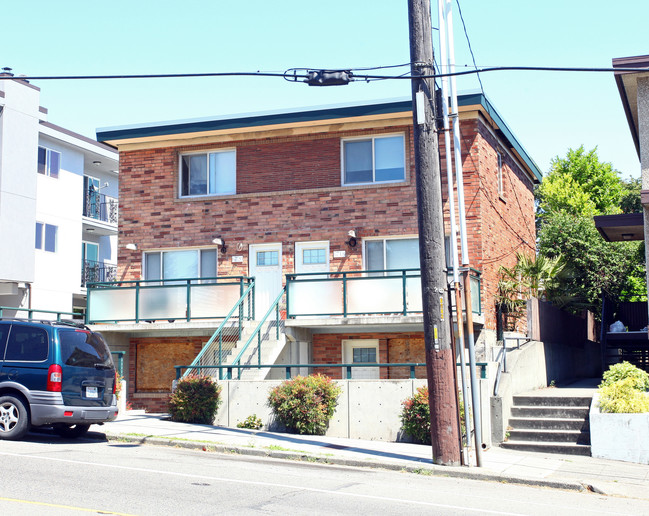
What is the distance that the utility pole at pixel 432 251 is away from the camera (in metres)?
12.5

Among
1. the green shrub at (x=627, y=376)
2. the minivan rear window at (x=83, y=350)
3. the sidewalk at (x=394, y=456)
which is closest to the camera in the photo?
the sidewalk at (x=394, y=456)

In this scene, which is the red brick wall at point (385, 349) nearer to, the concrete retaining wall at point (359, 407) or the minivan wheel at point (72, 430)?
the concrete retaining wall at point (359, 407)

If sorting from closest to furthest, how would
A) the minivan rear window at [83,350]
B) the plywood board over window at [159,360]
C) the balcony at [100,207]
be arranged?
the minivan rear window at [83,350], the plywood board over window at [159,360], the balcony at [100,207]

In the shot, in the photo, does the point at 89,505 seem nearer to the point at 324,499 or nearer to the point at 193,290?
the point at 324,499

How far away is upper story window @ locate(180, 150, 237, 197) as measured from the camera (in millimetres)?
22875

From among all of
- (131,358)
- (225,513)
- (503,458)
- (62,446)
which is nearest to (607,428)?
(503,458)

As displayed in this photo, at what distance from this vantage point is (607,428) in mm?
14078

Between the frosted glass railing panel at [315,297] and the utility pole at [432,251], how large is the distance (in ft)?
20.1

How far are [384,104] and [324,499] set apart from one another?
13.0m

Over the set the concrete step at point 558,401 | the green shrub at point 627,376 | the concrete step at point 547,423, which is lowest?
the concrete step at point 547,423

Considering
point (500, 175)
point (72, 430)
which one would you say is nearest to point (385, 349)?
point (500, 175)

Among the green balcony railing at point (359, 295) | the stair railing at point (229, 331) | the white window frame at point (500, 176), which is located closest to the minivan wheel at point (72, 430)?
the stair railing at point (229, 331)

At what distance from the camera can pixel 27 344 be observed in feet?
43.2

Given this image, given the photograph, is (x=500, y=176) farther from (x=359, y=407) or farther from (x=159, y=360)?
(x=159, y=360)
